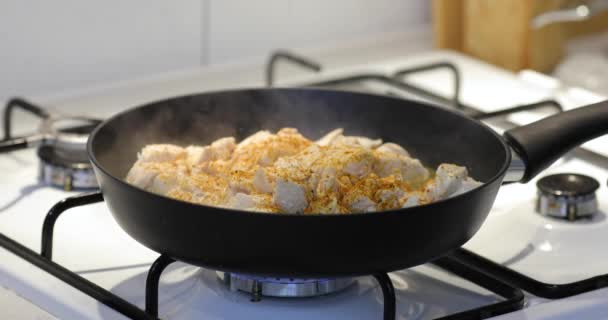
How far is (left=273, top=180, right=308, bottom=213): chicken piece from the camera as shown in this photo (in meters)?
0.90

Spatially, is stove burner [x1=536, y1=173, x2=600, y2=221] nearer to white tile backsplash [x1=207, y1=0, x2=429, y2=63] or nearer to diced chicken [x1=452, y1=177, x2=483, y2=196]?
diced chicken [x1=452, y1=177, x2=483, y2=196]

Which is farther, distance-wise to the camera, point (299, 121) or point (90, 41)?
point (90, 41)

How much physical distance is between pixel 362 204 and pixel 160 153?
239 mm

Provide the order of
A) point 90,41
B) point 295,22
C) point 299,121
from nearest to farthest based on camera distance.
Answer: point 299,121
point 90,41
point 295,22

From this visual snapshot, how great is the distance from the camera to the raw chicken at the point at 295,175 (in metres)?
0.92

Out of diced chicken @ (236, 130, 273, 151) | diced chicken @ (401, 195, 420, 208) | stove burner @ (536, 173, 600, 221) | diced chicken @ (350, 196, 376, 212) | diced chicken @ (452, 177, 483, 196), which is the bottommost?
stove burner @ (536, 173, 600, 221)

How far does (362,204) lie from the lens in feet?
3.02

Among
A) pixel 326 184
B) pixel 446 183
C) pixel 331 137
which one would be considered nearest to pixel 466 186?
pixel 446 183

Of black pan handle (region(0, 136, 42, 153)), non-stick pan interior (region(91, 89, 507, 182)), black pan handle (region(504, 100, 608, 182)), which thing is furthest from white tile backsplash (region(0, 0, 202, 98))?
black pan handle (region(504, 100, 608, 182))

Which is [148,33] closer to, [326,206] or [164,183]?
[164,183]

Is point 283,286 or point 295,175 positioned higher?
point 295,175

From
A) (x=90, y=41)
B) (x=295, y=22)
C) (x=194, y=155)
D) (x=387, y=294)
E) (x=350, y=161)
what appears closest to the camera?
(x=387, y=294)

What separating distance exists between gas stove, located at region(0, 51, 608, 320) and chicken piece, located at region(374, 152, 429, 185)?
85 millimetres

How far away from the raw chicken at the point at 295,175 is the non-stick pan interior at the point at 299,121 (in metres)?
0.04
